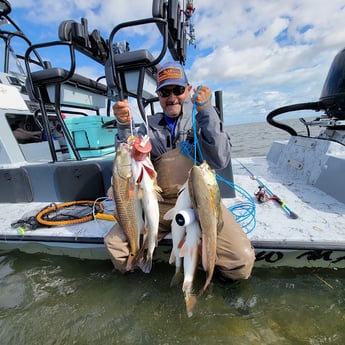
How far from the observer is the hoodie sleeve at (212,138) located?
2.10 metres

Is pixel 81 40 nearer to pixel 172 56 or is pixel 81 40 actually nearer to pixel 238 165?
pixel 172 56

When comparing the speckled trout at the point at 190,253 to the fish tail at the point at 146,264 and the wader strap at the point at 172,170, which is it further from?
the wader strap at the point at 172,170

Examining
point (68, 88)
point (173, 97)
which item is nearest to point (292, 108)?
point (173, 97)

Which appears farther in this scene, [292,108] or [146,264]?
[292,108]

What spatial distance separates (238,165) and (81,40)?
4.07 meters

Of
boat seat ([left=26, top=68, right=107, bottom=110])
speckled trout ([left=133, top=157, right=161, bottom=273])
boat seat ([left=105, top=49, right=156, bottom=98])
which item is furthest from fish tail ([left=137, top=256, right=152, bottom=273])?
boat seat ([left=26, top=68, right=107, bottom=110])

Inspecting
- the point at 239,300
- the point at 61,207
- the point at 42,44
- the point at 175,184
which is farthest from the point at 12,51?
the point at 239,300

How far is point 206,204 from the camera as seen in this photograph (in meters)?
1.72

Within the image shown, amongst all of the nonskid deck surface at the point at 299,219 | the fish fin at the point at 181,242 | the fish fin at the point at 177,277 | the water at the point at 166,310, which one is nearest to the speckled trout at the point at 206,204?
the fish fin at the point at 181,242

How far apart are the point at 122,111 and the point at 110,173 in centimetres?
154

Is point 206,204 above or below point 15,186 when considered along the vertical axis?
above

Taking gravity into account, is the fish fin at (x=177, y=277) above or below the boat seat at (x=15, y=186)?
below

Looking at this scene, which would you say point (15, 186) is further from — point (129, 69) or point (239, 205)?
point (239, 205)

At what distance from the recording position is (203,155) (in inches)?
90.4
